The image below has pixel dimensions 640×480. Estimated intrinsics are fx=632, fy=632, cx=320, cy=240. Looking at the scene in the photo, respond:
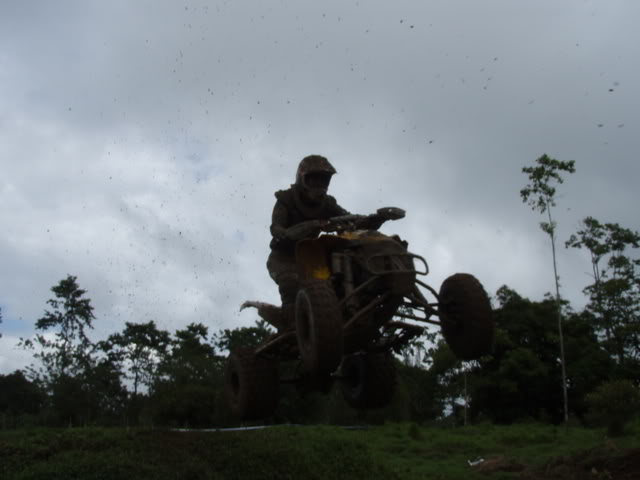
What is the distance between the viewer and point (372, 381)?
9.30m

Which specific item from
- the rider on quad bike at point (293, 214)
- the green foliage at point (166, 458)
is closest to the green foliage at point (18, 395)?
the green foliage at point (166, 458)

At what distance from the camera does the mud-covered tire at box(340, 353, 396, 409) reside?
928 centimetres

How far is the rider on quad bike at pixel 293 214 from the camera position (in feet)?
28.0

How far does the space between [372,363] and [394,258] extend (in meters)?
2.44

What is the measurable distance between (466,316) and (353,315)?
151cm

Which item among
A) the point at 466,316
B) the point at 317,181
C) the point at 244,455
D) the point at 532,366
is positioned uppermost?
the point at 317,181

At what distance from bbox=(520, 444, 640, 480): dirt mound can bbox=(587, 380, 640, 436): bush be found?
6.02m

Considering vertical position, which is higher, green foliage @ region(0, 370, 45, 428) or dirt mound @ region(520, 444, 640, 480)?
green foliage @ region(0, 370, 45, 428)

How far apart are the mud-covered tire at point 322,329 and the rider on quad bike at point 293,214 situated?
5.11 ft

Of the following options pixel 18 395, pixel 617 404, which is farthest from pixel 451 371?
pixel 18 395

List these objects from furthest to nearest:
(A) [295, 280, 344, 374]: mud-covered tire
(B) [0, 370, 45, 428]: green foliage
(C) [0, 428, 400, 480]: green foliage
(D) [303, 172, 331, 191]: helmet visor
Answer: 1. (B) [0, 370, 45, 428]: green foliage
2. (C) [0, 428, 400, 480]: green foliage
3. (D) [303, 172, 331, 191]: helmet visor
4. (A) [295, 280, 344, 374]: mud-covered tire

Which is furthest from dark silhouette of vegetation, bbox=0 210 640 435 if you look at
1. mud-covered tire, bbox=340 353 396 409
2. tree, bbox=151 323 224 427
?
mud-covered tire, bbox=340 353 396 409

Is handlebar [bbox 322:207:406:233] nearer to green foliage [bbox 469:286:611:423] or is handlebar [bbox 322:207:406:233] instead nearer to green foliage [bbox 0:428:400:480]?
green foliage [bbox 0:428:400:480]

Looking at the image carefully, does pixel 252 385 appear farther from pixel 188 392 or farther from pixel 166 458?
pixel 188 392
